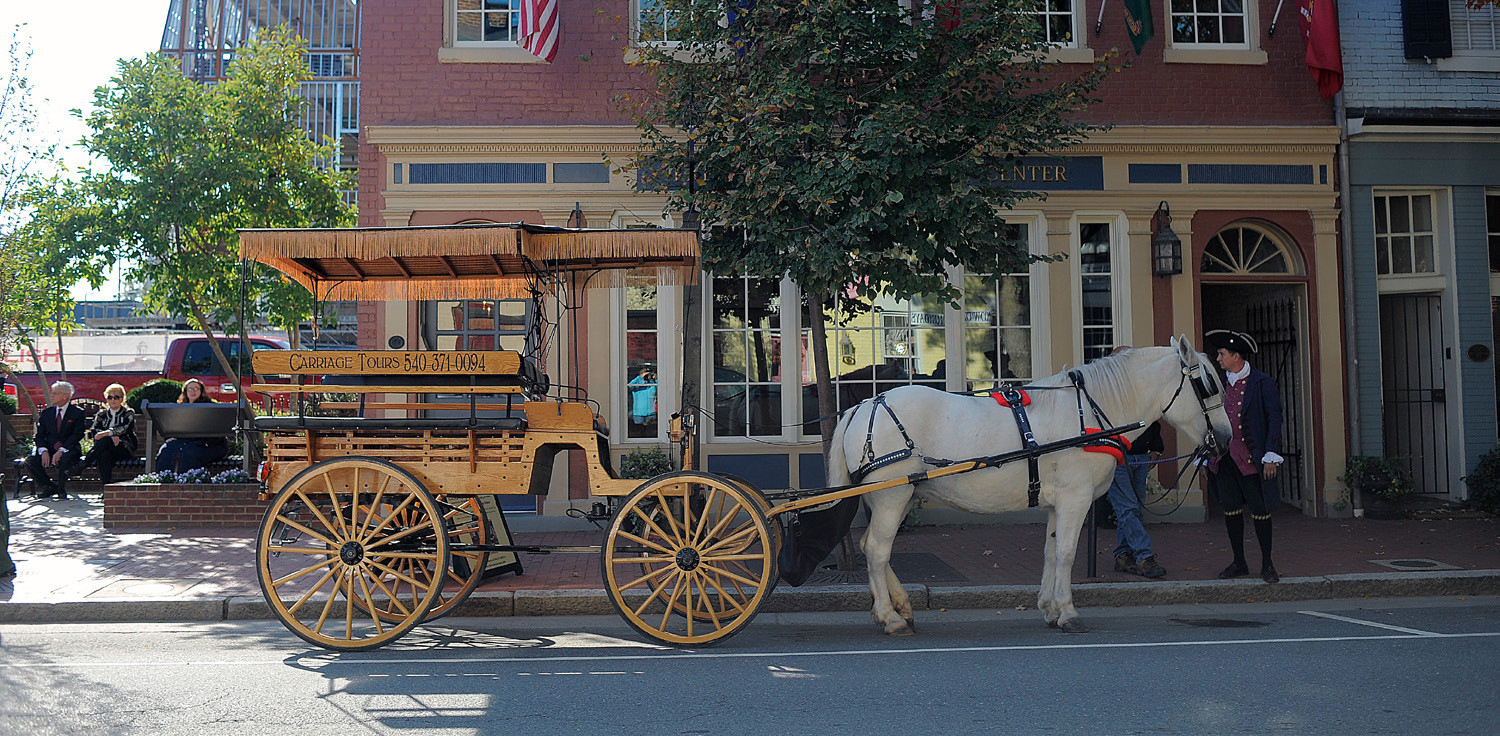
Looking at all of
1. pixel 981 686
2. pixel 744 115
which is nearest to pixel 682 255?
pixel 744 115

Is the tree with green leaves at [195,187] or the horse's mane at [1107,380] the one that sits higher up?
the tree with green leaves at [195,187]

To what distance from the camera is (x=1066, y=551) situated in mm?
6465

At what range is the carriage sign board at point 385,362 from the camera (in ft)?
20.1

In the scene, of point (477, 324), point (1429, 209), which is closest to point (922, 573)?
point (477, 324)

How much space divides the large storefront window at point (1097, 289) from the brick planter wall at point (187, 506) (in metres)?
9.33

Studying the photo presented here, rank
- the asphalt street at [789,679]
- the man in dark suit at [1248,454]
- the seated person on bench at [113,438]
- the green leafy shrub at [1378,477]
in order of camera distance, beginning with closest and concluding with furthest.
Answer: the asphalt street at [789,679] → the man in dark suit at [1248,454] → the green leafy shrub at [1378,477] → the seated person on bench at [113,438]

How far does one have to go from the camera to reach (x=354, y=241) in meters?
6.37

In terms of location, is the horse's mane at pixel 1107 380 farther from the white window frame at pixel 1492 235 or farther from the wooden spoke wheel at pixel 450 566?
the white window frame at pixel 1492 235

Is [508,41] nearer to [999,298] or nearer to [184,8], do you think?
[999,298]

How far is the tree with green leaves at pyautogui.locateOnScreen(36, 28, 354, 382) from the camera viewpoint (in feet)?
37.9

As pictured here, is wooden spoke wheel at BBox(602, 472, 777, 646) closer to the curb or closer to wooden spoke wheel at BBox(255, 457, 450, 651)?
wooden spoke wheel at BBox(255, 457, 450, 651)

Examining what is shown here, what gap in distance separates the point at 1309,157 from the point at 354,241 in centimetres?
1038

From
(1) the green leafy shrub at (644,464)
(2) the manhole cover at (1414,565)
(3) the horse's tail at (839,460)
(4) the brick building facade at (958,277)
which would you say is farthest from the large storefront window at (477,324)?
(2) the manhole cover at (1414,565)

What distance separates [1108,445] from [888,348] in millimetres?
5147
